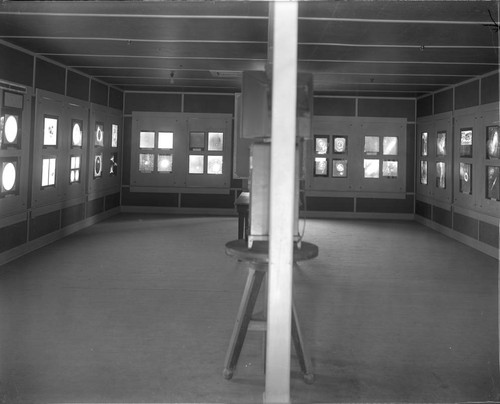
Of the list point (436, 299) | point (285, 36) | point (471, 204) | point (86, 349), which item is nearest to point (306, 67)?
point (471, 204)

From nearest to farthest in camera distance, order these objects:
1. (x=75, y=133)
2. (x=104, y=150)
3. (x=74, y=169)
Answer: (x=75, y=133)
(x=74, y=169)
(x=104, y=150)

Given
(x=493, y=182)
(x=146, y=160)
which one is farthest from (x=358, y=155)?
(x=146, y=160)

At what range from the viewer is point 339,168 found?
497 inches

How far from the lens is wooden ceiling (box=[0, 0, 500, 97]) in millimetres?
5223

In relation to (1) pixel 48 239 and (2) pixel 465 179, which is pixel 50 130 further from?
(2) pixel 465 179

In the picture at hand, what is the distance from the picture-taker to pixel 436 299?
18.6 feet

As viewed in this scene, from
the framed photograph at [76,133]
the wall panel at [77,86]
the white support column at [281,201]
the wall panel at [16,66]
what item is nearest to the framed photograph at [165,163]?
the wall panel at [77,86]

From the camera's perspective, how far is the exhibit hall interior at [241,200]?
346 cm

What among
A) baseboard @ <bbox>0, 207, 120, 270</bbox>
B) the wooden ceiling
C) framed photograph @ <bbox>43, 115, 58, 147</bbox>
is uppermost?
the wooden ceiling

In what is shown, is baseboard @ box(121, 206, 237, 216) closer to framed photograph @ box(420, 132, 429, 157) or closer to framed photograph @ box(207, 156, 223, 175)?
framed photograph @ box(207, 156, 223, 175)

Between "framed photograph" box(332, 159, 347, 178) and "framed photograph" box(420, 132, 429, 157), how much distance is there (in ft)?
5.73

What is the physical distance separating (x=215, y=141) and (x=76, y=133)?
399 centimetres

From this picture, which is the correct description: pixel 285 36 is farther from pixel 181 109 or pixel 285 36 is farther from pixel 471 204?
pixel 181 109

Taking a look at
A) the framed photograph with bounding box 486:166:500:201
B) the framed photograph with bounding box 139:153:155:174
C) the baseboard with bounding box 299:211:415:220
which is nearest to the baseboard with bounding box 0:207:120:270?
the framed photograph with bounding box 139:153:155:174
